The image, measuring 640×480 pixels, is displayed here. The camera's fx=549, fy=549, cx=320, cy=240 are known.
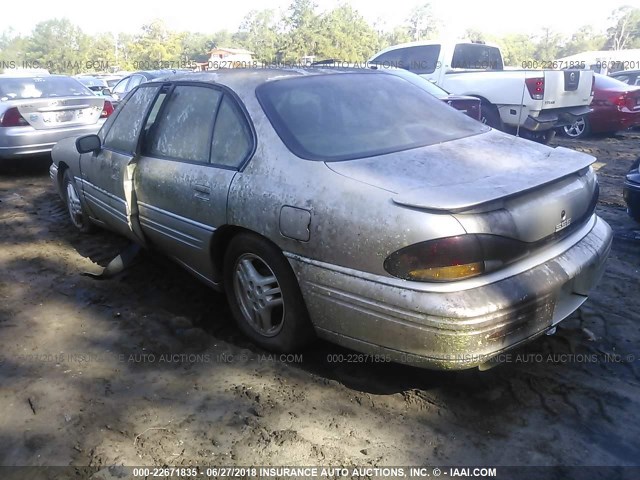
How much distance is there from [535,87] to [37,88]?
7798 mm

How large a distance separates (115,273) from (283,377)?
1978 millimetres

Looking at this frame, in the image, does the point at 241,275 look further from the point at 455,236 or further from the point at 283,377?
the point at 455,236

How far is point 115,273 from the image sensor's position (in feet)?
13.7

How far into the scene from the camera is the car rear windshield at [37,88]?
827 centimetres

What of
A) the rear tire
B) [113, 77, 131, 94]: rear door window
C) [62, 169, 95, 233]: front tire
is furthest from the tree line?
[62, 169, 95, 233]: front tire

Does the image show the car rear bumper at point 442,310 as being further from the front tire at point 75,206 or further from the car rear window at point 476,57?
the car rear window at point 476,57

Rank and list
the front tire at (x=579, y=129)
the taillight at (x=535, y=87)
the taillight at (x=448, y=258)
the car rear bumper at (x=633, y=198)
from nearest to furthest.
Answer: the taillight at (x=448, y=258)
the car rear bumper at (x=633, y=198)
the taillight at (x=535, y=87)
the front tire at (x=579, y=129)

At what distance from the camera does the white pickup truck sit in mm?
8781

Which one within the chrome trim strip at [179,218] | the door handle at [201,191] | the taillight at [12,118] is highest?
the taillight at [12,118]

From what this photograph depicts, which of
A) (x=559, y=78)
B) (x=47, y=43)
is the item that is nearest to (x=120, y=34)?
(x=47, y=43)

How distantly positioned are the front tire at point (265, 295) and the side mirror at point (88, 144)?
1830mm

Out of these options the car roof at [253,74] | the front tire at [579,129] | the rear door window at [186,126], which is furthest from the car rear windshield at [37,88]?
the front tire at [579,129]

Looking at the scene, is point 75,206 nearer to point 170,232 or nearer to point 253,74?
point 170,232

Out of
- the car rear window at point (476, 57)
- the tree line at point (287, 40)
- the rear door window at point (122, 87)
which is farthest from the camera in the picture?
the tree line at point (287, 40)
